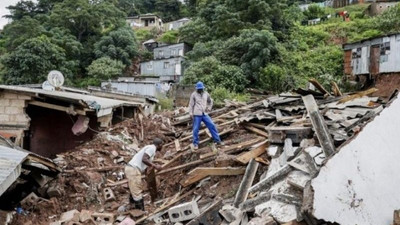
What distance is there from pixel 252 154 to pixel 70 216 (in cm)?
368

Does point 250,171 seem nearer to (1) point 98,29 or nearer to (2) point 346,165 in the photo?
(2) point 346,165

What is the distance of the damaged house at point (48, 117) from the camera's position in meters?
9.91

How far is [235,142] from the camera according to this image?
28.9ft

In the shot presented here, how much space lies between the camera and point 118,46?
126 ft

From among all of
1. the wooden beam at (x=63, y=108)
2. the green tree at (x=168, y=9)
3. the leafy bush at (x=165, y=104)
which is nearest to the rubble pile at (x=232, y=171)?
the wooden beam at (x=63, y=108)

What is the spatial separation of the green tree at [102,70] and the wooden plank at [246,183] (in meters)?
29.0

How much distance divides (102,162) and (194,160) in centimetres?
292

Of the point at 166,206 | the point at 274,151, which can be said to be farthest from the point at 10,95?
the point at 274,151

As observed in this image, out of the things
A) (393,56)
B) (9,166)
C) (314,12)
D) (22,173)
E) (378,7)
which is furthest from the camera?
(314,12)

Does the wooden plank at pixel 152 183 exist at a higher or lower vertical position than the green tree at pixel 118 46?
lower

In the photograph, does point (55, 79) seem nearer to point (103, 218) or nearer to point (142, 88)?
point (103, 218)

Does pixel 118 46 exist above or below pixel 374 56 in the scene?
above

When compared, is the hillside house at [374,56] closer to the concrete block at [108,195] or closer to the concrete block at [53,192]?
the concrete block at [108,195]

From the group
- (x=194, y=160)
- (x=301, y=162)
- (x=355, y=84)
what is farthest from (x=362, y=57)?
(x=301, y=162)
